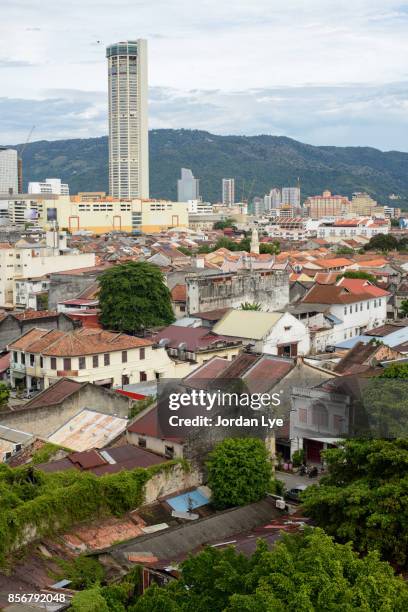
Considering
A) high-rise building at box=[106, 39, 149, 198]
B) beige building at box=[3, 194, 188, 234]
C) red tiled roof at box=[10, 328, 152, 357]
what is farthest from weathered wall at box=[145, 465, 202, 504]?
high-rise building at box=[106, 39, 149, 198]

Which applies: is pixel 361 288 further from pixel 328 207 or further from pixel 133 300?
pixel 328 207

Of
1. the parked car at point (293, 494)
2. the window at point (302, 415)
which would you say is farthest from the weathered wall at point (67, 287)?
the parked car at point (293, 494)

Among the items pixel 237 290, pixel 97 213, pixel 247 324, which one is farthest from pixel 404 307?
pixel 97 213

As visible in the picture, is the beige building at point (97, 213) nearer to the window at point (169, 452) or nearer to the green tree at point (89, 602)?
the window at point (169, 452)

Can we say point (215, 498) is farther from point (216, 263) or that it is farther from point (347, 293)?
point (216, 263)

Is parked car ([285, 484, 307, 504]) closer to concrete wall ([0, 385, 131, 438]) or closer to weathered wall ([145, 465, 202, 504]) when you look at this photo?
weathered wall ([145, 465, 202, 504])

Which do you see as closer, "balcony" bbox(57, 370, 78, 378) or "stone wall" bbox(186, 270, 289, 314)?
"balcony" bbox(57, 370, 78, 378)
